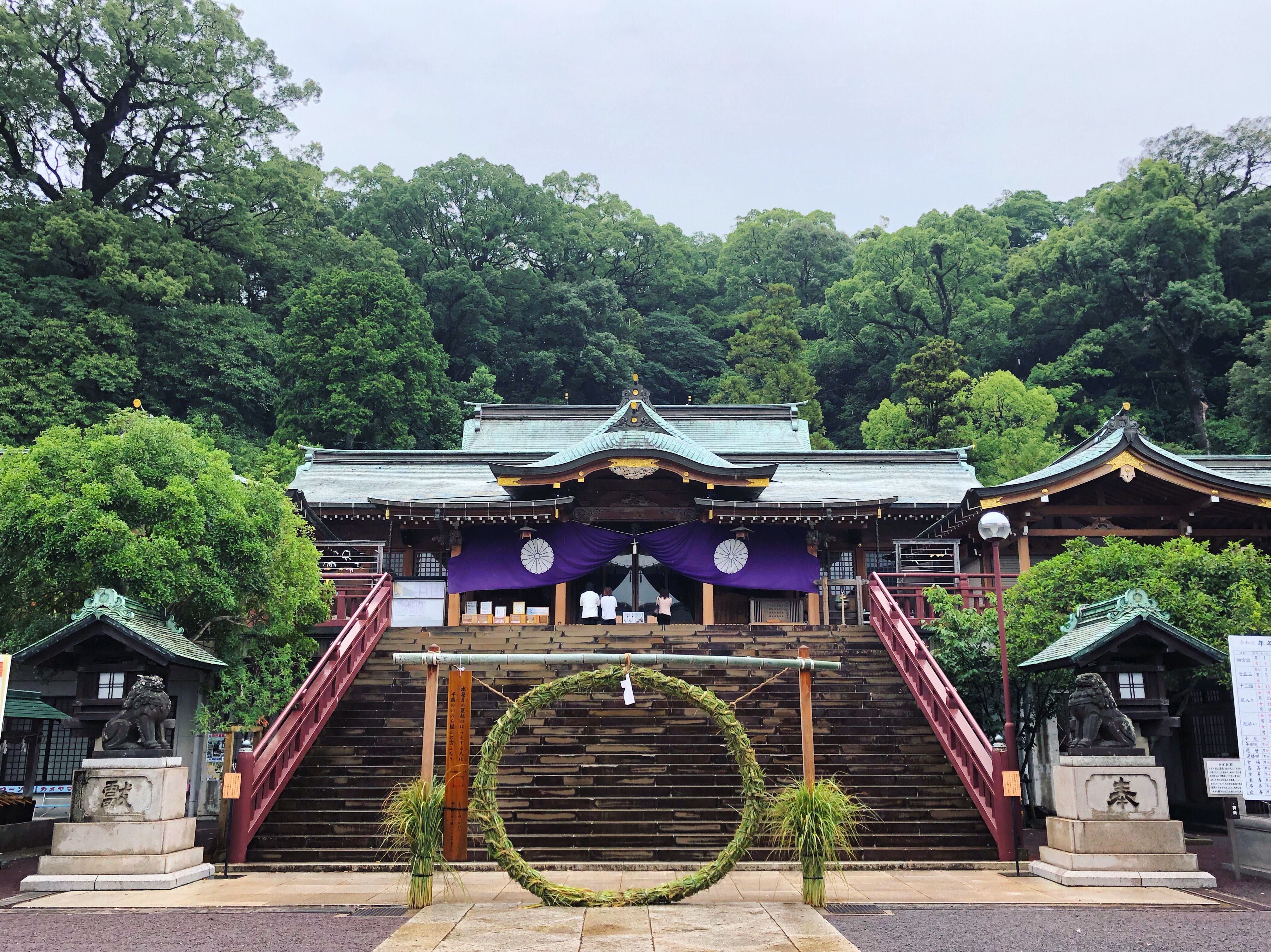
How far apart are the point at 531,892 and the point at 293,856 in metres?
4.29

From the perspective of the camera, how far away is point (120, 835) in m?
10.4

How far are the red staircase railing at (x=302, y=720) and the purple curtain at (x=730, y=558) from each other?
6.26 meters

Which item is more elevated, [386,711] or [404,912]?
[386,711]

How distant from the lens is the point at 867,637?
57.1ft

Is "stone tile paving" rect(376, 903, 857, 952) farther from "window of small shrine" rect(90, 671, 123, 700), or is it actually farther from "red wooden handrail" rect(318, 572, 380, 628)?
"red wooden handrail" rect(318, 572, 380, 628)

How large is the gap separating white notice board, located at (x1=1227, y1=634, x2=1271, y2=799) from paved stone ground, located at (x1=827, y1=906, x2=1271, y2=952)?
1.66 metres

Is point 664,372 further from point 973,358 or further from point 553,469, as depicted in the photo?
point 553,469

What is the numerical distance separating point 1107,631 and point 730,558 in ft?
34.3

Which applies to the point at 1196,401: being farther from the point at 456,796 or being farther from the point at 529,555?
the point at 456,796

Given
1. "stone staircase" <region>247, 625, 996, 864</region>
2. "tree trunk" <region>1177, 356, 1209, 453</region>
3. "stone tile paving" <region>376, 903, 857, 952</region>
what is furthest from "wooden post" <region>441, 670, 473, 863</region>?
"tree trunk" <region>1177, 356, 1209, 453</region>

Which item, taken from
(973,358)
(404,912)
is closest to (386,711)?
(404,912)

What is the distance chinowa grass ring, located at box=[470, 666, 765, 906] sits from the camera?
28.7 ft

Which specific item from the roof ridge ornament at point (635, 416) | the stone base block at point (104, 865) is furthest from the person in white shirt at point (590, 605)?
the stone base block at point (104, 865)

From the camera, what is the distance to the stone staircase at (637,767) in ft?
38.9
